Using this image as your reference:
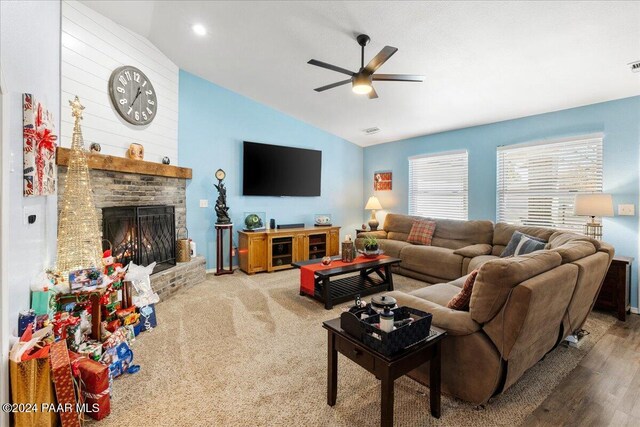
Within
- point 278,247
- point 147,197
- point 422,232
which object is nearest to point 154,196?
point 147,197

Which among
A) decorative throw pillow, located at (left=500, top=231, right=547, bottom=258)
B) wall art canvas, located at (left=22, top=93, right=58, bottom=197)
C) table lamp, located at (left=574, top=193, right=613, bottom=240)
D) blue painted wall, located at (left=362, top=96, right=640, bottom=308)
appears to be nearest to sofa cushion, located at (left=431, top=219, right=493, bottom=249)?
blue painted wall, located at (left=362, top=96, right=640, bottom=308)

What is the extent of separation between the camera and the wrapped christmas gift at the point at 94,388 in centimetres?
167

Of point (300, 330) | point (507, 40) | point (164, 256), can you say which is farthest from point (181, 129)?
point (507, 40)

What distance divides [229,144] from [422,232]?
3663 millimetres

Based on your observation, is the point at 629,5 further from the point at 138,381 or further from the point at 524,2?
the point at 138,381

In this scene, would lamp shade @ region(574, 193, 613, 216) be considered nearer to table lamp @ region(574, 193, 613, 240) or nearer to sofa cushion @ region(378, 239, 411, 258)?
table lamp @ region(574, 193, 613, 240)

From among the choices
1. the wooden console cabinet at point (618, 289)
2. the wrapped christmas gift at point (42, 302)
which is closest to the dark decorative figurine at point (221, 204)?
the wrapped christmas gift at point (42, 302)

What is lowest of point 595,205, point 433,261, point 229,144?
point 433,261

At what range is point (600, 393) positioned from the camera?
1.92 meters

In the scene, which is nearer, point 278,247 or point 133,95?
point 133,95

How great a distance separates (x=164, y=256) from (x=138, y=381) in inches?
87.0

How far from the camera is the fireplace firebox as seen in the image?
3.28 metres

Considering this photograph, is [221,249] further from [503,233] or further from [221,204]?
[503,233]

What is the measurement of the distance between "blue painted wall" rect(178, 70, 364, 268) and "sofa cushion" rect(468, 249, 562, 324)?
163 inches
